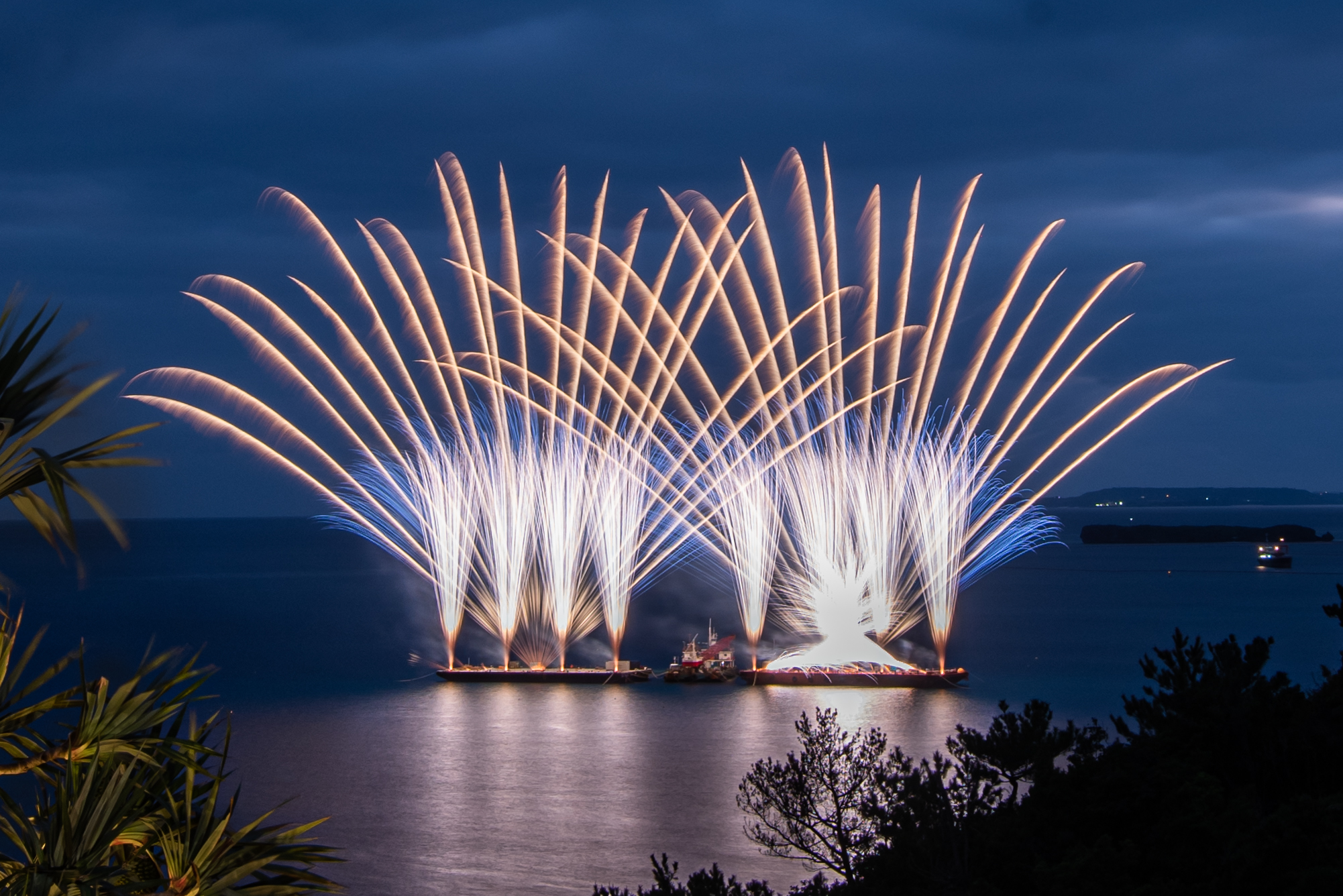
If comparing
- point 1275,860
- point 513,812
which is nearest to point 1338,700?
point 1275,860

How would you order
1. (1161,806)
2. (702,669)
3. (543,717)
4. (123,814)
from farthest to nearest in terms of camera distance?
1. (702,669)
2. (543,717)
3. (1161,806)
4. (123,814)

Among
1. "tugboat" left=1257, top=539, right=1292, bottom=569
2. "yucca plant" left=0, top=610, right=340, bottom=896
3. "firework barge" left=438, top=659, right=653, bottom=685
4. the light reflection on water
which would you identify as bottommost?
the light reflection on water

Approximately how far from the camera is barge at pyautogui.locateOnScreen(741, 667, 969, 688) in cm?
5462

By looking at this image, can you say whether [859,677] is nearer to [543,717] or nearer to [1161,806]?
[543,717]

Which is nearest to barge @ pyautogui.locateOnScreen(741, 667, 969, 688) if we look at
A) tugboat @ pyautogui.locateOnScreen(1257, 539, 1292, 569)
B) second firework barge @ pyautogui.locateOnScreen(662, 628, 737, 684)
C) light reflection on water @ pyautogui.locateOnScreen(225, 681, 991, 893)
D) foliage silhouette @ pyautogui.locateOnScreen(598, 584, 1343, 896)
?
light reflection on water @ pyautogui.locateOnScreen(225, 681, 991, 893)

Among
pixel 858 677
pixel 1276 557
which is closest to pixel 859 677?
pixel 858 677

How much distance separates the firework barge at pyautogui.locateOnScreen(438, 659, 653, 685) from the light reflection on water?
1.54 ft

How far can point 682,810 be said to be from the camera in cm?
3666

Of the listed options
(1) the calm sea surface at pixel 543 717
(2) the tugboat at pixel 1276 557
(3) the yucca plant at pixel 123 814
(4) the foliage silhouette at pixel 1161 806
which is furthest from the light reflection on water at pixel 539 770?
(2) the tugboat at pixel 1276 557

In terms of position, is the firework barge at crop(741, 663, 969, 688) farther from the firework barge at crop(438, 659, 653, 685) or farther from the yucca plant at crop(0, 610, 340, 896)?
the yucca plant at crop(0, 610, 340, 896)

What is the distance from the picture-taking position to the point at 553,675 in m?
57.1

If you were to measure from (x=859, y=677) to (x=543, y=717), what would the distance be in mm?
13160

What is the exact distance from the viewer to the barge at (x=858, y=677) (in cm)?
5462

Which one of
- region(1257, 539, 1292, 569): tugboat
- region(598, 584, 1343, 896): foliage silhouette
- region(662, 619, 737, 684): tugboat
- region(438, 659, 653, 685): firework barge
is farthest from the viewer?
region(1257, 539, 1292, 569): tugboat
